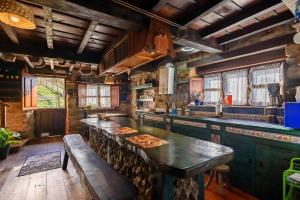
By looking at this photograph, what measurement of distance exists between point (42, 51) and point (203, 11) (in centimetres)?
328

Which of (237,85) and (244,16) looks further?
(237,85)

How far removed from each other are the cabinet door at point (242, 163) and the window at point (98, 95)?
610 centimetres

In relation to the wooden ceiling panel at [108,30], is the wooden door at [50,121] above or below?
below

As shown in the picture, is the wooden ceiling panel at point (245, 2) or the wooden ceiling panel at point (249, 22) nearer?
the wooden ceiling panel at point (245, 2)

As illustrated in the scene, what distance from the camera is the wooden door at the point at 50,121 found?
6.86 meters

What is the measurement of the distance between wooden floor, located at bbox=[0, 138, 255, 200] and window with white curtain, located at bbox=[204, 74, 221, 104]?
2.09 meters

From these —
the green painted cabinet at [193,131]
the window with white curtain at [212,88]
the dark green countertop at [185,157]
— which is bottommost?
the green painted cabinet at [193,131]

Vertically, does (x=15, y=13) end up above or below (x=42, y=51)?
below

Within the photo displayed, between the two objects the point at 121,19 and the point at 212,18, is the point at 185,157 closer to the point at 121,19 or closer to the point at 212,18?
the point at 121,19

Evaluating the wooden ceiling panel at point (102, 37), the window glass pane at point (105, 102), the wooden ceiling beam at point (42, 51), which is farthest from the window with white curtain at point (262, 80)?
the window glass pane at point (105, 102)

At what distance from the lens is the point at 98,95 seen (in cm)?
797

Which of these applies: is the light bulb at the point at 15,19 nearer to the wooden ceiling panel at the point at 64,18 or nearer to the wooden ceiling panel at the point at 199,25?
the wooden ceiling panel at the point at 64,18

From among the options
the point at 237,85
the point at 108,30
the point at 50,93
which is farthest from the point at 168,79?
the point at 50,93

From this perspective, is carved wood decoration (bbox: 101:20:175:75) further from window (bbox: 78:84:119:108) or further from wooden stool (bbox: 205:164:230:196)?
window (bbox: 78:84:119:108)
